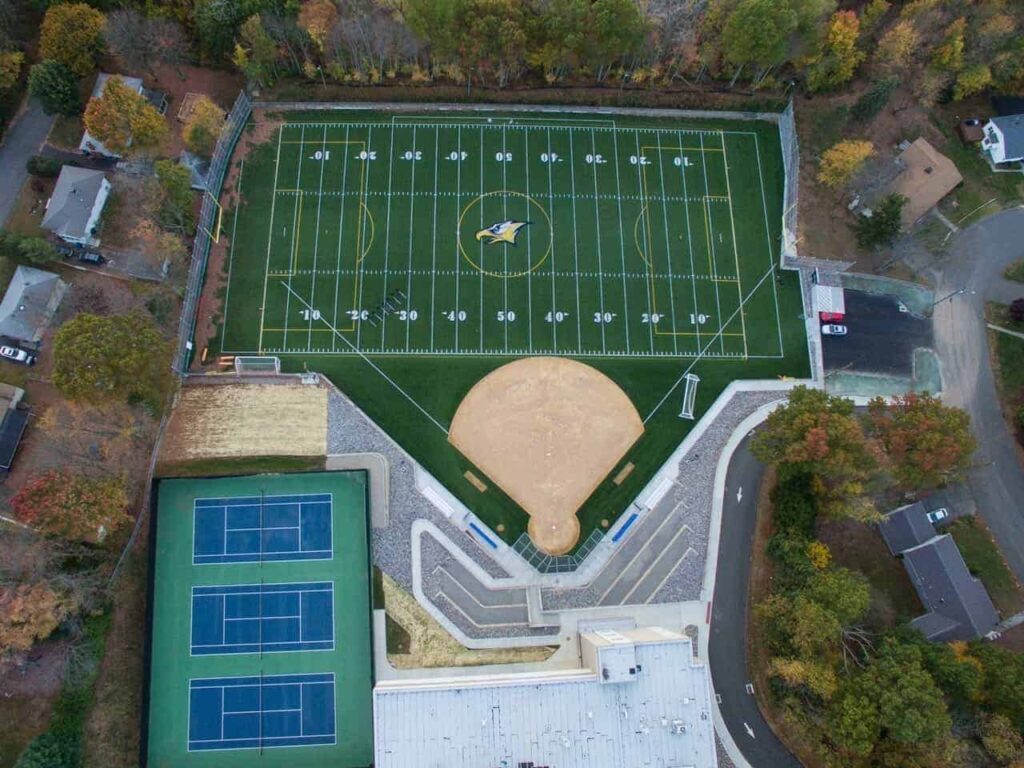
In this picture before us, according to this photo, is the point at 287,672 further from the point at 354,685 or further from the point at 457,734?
the point at 457,734

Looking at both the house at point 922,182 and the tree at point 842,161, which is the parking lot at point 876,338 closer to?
the house at point 922,182

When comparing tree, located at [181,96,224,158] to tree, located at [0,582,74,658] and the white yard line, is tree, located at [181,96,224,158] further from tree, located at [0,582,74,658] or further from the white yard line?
tree, located at [0,582,74,658]

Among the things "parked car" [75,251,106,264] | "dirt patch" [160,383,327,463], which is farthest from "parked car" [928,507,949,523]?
"parked car" [75,251,106,264]

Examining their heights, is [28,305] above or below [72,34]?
below

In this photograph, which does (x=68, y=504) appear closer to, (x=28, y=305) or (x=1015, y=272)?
(x=28, y=305)

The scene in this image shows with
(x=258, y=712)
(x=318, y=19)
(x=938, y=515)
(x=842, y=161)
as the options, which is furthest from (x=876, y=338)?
(x=258, y=712)

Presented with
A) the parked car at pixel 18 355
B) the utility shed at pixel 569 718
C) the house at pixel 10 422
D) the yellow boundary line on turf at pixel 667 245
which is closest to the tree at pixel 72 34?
the parked car at pixel 18 355
